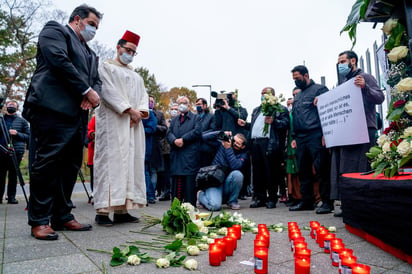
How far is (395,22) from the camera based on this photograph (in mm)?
2877

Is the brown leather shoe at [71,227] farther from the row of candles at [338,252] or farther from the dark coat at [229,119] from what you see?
the dark coat at [229,119]

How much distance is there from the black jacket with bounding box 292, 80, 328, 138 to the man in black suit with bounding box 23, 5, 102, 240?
3.35 m

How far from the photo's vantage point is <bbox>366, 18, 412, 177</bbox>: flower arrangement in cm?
248

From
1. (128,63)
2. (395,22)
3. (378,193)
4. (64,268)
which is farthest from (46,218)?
(395,22)

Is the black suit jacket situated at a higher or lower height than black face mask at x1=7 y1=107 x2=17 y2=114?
lower

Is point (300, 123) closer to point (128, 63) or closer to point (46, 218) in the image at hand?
point (128, 63)

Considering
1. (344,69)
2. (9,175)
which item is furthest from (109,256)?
(9,175)

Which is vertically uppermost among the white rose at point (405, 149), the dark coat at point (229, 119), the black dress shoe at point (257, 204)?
the dark coat at point (229, 119)

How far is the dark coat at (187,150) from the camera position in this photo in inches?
218

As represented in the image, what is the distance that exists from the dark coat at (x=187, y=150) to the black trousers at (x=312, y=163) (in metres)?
1.74

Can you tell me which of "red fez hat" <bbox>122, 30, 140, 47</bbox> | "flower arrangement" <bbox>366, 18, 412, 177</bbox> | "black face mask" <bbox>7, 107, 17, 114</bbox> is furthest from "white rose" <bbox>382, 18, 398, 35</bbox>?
"black face mask" <bbox>7, 107, 17, 114</bbox>

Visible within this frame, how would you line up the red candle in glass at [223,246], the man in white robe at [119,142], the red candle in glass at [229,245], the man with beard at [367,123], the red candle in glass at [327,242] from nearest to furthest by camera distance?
the red candle in glass at [223,246], the red candle in glass at [229,245], the red candle in glass at [327,242], the man in white robe at [119,142], the man with beard at [367,123]

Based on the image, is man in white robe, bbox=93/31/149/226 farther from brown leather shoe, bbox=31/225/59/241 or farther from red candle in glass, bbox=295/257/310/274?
red candle in glass, bbox=295/257/310/274

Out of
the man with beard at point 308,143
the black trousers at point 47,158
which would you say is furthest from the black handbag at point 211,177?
the black trousers at point 47,158
